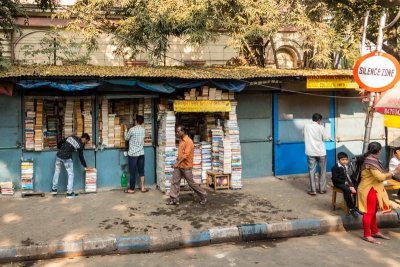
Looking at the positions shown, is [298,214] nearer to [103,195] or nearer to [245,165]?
[245,165]

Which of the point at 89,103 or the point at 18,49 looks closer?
the point at 89,103

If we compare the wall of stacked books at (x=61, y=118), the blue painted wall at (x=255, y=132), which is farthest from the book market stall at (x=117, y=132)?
the blue painted wall at (x=255, y=132)

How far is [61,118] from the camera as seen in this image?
10.9m

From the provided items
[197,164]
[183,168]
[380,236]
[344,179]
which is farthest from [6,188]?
[380,236]

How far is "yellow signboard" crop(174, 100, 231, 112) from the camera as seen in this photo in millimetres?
10586

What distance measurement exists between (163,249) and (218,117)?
197 inches

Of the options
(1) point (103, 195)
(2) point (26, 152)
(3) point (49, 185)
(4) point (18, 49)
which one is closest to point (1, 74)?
(2) point (26, 152)

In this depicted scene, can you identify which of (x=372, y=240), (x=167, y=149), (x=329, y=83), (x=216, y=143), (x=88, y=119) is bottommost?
(x=372, y=240)

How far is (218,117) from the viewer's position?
11.7 meters

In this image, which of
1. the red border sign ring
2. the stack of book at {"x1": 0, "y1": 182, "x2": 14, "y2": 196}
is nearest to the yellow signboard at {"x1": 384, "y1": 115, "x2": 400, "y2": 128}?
the red border sign ring

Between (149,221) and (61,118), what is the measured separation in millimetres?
4041

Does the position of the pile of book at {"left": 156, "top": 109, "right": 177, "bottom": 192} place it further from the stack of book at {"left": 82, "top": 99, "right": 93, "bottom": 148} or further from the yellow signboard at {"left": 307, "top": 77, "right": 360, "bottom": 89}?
the yellow signboard at {"left": 307, "top": 77, "right": 360, "bottom": 89}

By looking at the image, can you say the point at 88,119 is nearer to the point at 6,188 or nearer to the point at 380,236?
the point at 6,188

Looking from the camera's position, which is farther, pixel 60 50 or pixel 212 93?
pixel 60 50
